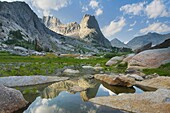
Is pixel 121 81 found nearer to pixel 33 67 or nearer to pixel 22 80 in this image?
pixel 22 80

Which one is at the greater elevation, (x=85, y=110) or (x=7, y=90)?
(x=7, y=90)

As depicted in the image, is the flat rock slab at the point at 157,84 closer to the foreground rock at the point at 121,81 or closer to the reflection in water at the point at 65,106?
the foreground rock at the point at 121,81

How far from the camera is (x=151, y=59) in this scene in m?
51.5

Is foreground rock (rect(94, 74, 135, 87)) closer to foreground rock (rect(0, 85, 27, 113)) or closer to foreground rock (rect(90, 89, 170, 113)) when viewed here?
foreground rock (rect(90, 89, 170, 113))

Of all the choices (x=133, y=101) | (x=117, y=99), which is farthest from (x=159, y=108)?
(x=117, y=99)

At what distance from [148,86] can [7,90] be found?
1924 cm

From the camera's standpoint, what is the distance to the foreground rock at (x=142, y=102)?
Result: 15.8m

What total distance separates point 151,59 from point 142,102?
36.7 metres

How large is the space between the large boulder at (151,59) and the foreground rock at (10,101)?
36.5 m

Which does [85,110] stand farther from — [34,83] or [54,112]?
[34,83]

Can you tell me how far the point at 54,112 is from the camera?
1584cm

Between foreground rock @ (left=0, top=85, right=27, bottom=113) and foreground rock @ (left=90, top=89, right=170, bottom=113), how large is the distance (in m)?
6.80

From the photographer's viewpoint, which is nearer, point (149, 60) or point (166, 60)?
point (166, 60)

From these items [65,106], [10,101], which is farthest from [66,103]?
[10,101]
